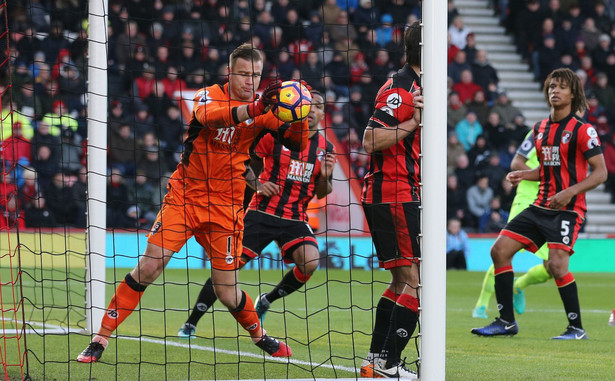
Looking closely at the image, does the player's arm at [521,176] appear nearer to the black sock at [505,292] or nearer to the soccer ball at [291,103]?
the black sock at [505,292]

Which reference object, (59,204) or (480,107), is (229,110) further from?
(480,107)

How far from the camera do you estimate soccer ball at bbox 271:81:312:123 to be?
4.92 m

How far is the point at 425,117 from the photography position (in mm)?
4457

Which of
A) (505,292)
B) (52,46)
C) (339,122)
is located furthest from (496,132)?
(505,292)

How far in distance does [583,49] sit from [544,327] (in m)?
12.3

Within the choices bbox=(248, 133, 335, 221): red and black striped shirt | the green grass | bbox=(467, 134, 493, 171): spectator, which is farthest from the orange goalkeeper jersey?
bbox=(467, 134, 493, 171): spectator

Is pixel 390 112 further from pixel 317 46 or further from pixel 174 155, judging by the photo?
pixel 317 46

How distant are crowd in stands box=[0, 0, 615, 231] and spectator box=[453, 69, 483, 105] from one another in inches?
1.1

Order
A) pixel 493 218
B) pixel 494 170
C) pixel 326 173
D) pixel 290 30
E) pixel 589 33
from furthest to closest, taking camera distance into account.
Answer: pixel 589 33 → pixel 290 30 → pixel 494 170 → pixel 493 218 → pixel 326 173

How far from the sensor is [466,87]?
17375mm

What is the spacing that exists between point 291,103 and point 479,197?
11243 mm

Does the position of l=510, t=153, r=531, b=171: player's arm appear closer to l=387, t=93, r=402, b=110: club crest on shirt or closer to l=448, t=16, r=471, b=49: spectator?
l=387, t=93, r=402, b=110: club crest on shirt

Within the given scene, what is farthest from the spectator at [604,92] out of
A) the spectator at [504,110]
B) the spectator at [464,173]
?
the spectator at [464,173]

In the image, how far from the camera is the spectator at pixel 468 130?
16.6 m
